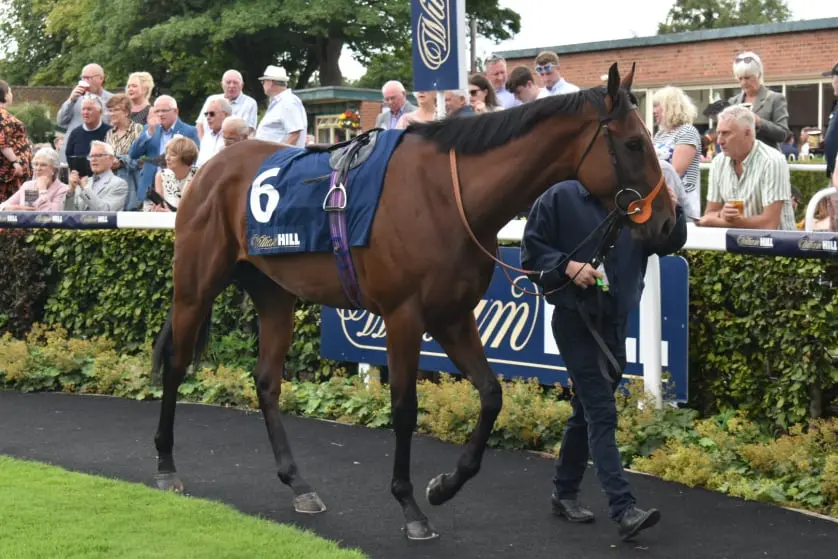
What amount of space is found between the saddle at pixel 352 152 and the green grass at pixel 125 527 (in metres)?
1.70

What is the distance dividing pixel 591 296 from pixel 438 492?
1.14 meters

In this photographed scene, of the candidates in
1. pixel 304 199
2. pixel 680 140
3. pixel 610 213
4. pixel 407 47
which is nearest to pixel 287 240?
pixel 304 199

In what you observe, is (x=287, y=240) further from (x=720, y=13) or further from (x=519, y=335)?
(x=720, y=13)

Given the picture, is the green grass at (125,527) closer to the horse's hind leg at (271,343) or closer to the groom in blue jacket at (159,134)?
the horse's hind leg at (271,343)

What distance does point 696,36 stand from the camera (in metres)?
30.5

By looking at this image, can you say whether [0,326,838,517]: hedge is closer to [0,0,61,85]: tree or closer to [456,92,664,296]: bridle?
[456,92,664,296]: bridle

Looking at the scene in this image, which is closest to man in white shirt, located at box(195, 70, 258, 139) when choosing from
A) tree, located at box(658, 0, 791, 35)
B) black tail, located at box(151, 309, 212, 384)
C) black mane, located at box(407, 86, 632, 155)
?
black tail, located at box(151, 309, 212, 384)

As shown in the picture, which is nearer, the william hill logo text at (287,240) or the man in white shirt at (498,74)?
the william hill logo text at (287,240)

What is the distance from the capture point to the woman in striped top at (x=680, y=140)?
322 inches

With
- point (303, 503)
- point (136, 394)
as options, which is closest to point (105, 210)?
point (136, 394)

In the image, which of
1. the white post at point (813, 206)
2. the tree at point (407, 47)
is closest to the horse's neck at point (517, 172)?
the white post at point (813, 206)

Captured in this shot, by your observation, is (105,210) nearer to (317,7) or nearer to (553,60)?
(553,60)

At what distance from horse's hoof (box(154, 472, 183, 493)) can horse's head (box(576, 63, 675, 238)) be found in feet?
9.09

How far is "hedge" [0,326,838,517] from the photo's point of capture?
226 inches
